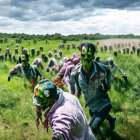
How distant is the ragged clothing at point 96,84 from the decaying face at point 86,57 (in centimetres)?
13

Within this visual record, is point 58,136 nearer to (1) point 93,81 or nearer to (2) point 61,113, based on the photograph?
(2) point 61,113

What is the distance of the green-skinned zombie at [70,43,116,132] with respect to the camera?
4414mm

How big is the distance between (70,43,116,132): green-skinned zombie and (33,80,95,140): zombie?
1.71 meters

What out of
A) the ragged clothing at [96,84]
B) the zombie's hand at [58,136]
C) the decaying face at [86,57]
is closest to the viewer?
the zombie's hand at [58,136]

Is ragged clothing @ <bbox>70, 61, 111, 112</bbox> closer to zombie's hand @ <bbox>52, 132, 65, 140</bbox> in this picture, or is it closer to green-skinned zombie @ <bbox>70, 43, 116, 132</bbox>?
green-skinned zombie @ <bbox>70, 43, 116, 132</bbox>

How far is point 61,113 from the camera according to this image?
2.47 meters

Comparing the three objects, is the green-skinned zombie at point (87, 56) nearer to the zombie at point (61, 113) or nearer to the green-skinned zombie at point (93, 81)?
the green-skinned zombie at point (93, 81)

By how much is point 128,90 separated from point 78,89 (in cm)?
489

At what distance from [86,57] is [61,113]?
6.79 feet

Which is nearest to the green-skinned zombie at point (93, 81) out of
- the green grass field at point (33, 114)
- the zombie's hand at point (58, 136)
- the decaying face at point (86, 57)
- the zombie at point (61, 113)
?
the decaying face at point (86, 57)

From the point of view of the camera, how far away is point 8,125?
21.4 ft

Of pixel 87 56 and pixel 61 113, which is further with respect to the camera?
pixel 87 56

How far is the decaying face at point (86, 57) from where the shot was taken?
437 cm

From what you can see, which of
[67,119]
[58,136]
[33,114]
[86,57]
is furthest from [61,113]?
[33,114]
